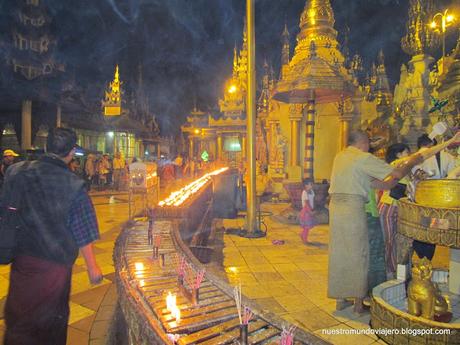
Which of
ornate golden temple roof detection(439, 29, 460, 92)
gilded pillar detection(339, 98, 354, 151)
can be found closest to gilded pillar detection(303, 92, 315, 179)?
ornate golden temple roof detection(439, 29, 460, 92)

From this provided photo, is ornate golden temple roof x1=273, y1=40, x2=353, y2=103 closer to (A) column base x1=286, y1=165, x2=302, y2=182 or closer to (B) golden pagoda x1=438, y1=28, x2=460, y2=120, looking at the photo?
(B) golden pagoda x1=438, y1=28, x2=460, y2=120

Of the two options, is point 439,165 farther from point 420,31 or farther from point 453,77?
point 420,31

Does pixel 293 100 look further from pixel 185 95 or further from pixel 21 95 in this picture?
pixel 185 95

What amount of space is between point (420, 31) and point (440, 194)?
1480cm

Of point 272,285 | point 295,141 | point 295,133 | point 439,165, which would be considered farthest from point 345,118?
point 272,285

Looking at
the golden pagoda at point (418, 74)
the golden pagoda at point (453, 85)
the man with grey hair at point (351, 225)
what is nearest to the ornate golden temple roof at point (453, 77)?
the golden pagoda at point (453, 85)

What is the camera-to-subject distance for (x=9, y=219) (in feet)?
7.35

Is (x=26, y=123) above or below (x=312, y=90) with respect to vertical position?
above

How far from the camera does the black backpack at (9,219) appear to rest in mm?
2195

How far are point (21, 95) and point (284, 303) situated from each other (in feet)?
63.3

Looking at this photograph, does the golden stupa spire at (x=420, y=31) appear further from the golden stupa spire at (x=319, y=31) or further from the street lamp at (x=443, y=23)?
the golden stupa spire at (x=319, y=31)

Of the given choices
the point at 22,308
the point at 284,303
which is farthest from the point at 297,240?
the point at 22,308

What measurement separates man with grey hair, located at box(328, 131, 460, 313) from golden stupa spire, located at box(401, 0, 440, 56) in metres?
14.1

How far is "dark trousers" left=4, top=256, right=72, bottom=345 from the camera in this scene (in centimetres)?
229
